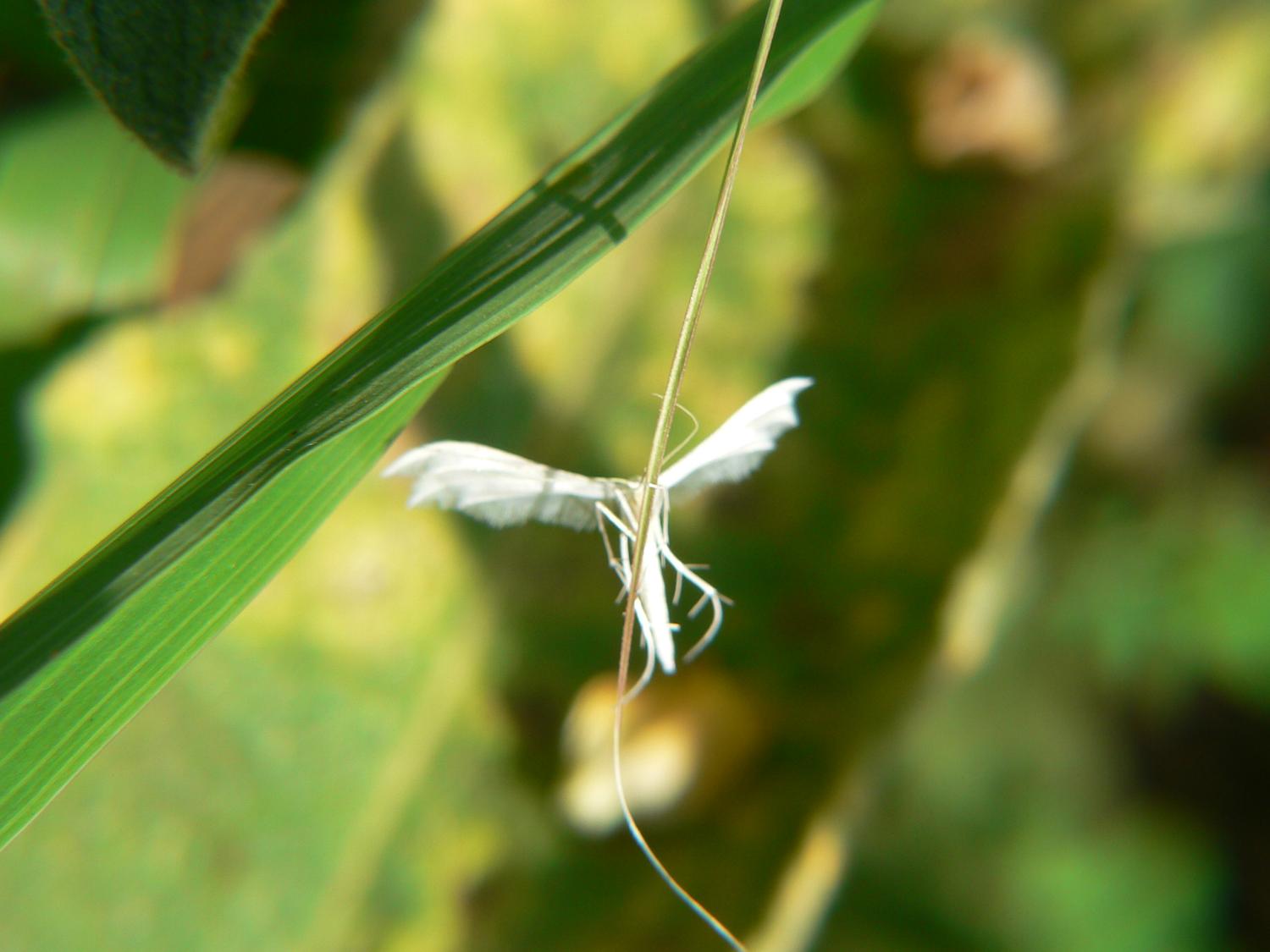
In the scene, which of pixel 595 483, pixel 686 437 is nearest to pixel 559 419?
pixel 686 437

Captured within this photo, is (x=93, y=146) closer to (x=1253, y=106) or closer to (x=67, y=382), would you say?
(x=67, y=382)

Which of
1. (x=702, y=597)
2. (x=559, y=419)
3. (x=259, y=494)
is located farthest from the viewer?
(x=559, y=419)

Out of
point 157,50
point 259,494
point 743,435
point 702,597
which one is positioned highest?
point 157,50

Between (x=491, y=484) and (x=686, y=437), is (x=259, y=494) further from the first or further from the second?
(x=686, y=437)

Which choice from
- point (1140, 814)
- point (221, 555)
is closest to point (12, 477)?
point (221, 555)

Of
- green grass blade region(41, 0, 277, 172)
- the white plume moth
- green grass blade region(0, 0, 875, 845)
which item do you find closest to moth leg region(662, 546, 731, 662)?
the white plume moth

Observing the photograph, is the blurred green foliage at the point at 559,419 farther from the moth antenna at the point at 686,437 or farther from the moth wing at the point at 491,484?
the moth wing at the point at 491,484

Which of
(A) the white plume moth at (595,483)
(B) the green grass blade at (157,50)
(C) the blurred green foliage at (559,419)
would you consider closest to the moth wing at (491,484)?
(A) the white plume moth at (595,483)

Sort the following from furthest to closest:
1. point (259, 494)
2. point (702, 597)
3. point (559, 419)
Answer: point (559, 419) < point (702, 597) < point (259, 494)
